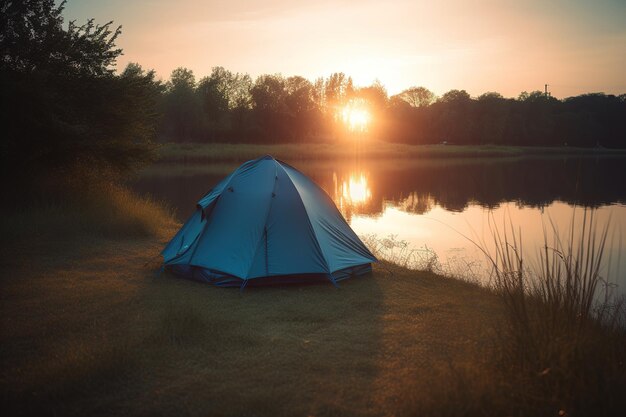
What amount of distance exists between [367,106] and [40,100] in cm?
5990

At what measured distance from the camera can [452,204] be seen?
1883 centimetres

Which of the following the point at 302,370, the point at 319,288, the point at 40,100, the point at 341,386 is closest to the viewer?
the point at 341,386

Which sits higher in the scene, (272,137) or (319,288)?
(272,137)

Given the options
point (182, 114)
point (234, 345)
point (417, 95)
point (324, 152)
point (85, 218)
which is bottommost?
point (234, 345)

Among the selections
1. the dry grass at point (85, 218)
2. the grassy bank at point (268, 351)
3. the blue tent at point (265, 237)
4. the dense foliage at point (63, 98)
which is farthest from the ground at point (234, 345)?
the dense foliage at point (63, 98)

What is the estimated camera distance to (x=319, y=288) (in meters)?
6.80

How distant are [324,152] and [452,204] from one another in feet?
84.1

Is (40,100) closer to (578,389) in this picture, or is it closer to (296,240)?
(296,240)

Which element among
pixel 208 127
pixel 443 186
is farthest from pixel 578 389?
pixel 208 127

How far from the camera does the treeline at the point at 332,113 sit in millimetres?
47406

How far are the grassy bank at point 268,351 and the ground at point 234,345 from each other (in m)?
0.02

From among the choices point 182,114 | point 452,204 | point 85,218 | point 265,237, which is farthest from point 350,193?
point 182,114

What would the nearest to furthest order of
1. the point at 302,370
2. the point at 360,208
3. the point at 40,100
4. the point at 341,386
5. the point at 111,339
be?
the point at 341,386 → the point at 302,370 → the point at 111,339 → the point at 40,100 → the point at 360,208

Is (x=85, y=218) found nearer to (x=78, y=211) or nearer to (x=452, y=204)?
(x=78, y=211)
